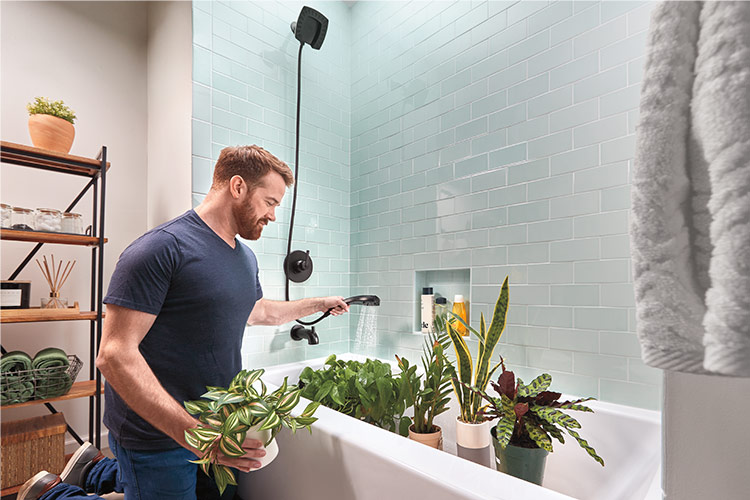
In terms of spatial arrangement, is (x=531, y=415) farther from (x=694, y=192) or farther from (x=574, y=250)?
(x=694, y=192)

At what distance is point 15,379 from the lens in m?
1.58

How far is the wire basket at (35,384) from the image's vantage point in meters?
1.56

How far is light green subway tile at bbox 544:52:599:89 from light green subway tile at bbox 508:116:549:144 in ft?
0.46

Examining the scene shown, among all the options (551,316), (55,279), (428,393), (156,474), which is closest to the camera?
(156,474)

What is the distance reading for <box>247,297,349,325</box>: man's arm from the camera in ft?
5.48

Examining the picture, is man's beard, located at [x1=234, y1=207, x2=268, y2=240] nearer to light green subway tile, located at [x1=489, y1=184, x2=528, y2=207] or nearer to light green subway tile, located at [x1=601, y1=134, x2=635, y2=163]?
light green subway tile, located at [x1=489, y1=184, x2=528, y2=207]

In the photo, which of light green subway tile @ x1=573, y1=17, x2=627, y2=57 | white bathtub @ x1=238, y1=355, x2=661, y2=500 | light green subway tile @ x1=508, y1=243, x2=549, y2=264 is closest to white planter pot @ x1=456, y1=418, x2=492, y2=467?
white bathtub @ x1=238, y1=355, x2=661, y2=500

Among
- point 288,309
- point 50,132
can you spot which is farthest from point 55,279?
point 288,309

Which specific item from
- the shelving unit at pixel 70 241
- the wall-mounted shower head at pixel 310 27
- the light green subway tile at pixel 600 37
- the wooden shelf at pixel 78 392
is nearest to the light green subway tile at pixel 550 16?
the light green subway tile at pixel 600 37

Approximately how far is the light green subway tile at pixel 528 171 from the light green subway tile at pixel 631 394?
0.82 meters

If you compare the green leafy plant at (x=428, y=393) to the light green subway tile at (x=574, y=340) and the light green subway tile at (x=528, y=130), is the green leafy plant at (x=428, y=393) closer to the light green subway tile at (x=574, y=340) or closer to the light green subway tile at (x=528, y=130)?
the light green subway tile at (x=574, y=340)

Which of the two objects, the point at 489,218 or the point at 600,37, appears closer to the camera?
the point at 600,37

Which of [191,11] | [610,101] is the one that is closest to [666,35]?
[610,101]

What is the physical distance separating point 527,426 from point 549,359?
0.55 meters
